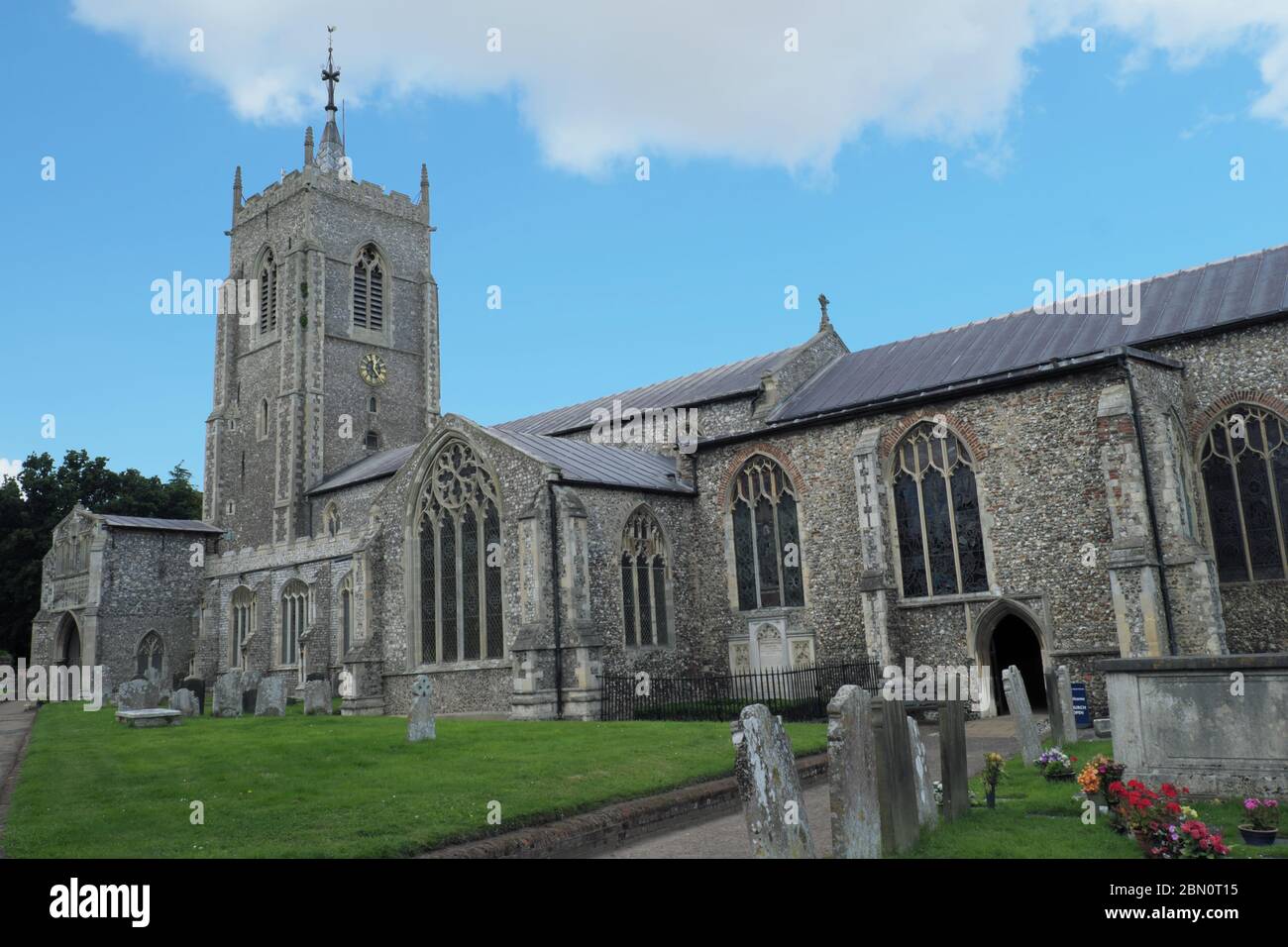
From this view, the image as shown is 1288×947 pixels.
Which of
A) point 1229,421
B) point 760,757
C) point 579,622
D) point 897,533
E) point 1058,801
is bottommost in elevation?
point 1058,801

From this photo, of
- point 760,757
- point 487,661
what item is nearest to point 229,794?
point 760,757

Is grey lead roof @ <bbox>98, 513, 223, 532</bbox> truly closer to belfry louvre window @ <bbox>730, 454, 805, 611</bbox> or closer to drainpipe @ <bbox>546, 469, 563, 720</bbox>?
drainpipe @ <bbox>546, 469, 563, 720</bbox>

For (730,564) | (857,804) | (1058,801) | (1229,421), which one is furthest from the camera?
(730,564)

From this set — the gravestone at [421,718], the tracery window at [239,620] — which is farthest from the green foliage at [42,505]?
the gravestone at [421,718]

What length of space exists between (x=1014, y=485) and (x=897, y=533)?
2851 mm

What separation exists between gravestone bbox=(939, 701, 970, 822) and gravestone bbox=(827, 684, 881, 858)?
2.03 m

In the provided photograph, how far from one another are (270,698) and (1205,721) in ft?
67.2

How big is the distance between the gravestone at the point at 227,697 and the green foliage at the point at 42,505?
29.9 meters

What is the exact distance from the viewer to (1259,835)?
727cm

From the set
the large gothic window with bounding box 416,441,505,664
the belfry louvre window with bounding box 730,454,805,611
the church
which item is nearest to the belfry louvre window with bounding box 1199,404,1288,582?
the church

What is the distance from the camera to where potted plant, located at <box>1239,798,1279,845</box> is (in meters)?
7.27
